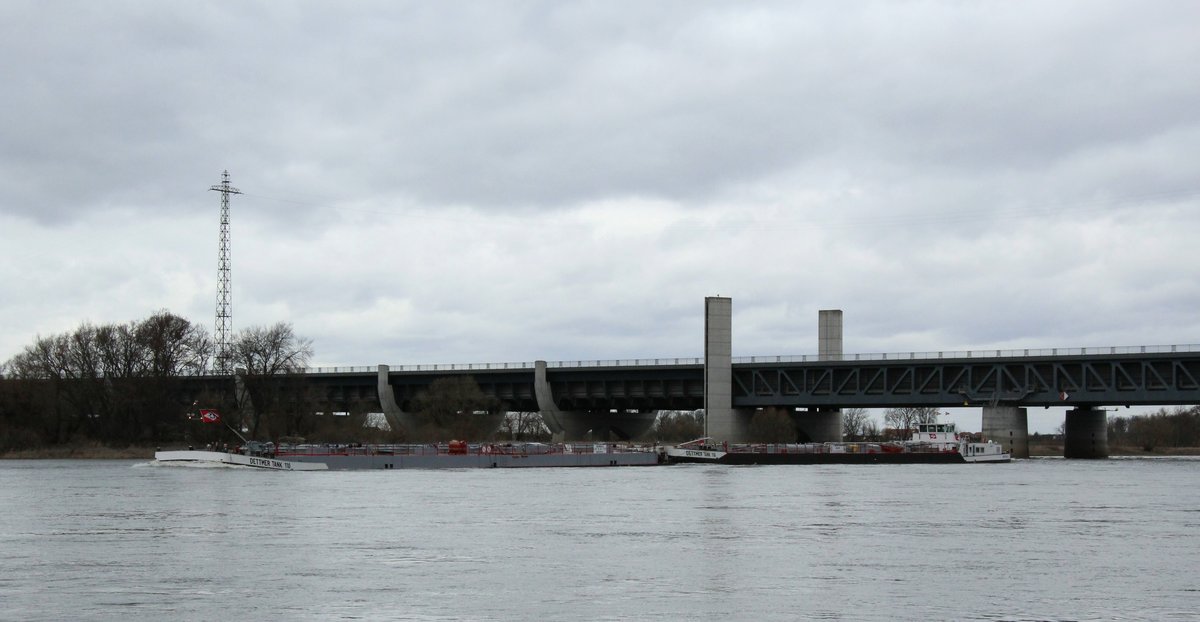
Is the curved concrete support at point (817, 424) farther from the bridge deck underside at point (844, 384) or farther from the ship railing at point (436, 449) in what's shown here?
the ship railing at point (436, 449)

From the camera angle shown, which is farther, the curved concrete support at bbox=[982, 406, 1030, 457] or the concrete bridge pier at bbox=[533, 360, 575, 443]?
the concrete bridge pier at bbox=[533, 360, 575, 443]

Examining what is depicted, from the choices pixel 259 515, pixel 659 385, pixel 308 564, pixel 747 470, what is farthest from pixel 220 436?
pixel 308 564

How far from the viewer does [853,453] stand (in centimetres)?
13500

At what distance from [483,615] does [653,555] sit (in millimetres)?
13324

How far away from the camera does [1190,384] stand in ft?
465

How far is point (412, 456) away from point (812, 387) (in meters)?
57.2

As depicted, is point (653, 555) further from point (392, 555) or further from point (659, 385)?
point (659, 385)

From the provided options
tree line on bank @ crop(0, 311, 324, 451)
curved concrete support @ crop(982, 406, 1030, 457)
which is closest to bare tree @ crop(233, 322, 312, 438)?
tree line on bank @ crop(0, 311, 324, 451)

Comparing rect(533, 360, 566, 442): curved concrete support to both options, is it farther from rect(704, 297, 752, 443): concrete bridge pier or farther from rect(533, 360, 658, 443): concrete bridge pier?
rect(704, 297, 752, 443): concrete bridge pier

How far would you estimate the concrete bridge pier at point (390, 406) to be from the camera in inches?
6816

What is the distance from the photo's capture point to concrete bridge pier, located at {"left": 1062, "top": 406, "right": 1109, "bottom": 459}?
518ft

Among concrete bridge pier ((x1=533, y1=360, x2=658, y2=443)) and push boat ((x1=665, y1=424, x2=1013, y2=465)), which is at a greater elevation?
concrete bridge pier ((x1=533, y1=360, x2=658, y2=443))

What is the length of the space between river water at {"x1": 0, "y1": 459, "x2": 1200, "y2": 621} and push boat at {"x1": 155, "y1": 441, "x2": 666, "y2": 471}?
24.7 m

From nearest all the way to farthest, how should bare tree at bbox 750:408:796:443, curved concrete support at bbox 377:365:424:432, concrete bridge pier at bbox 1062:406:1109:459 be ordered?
concrete bridge pier at bbox 1062:406:1109:459 → bare tree at bbox 750:408:796:443 → curved concrete support at bbox 377:365:424:432
